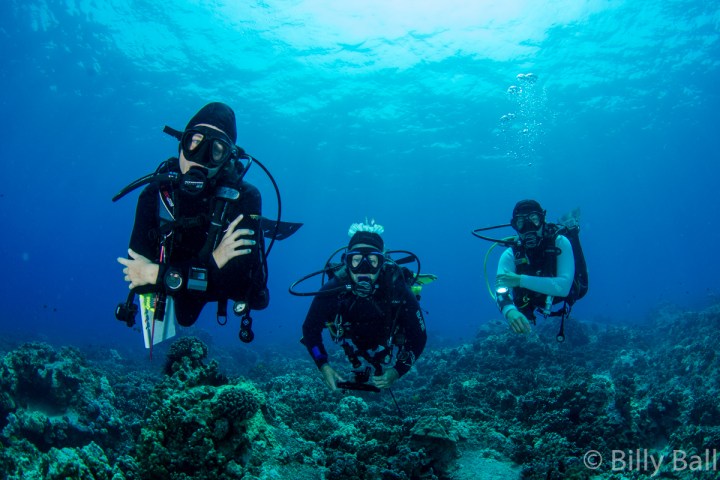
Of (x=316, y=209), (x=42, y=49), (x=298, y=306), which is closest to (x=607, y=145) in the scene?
(x=316, y=209)

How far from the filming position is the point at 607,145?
46.5 m

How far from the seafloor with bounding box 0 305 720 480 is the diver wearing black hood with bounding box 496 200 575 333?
1.51 meters

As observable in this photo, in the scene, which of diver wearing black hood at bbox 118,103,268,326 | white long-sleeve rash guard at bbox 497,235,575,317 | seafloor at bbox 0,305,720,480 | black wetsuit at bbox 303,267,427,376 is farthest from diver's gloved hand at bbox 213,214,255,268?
white long-sleeve rash guard at bbox 497,235,575,317

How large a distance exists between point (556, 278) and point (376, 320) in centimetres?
317

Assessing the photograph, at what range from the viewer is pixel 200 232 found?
3.42 m

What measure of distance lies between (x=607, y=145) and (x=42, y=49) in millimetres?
57186

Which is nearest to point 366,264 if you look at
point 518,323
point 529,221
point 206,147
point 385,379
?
point 385,379

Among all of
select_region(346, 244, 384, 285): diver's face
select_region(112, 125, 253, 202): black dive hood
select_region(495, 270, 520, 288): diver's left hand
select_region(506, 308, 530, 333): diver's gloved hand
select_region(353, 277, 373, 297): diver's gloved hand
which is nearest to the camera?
select_region(112, 125, 253, 202): black dive hood

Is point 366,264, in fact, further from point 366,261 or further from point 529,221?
point 529,221

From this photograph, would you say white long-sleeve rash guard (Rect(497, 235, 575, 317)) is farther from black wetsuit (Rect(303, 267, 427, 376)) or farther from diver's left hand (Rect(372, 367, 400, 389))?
diver's left hand (Rect(372, 367, 400, 389))

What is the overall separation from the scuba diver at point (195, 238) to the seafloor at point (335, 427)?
119 centimetres

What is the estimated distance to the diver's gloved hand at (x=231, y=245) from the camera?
3131 mm

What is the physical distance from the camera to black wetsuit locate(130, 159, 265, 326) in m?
3.23

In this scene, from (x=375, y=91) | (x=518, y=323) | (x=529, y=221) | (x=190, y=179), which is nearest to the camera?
(x=190, y=179)
